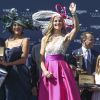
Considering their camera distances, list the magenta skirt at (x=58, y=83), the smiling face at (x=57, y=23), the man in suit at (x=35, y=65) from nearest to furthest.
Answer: the magenta skirt at (x=58, y=83) < the smiling face at (x=57, y=23) < the man in suit at (x=35, y=65)

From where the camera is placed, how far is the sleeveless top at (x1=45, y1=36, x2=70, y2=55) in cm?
511

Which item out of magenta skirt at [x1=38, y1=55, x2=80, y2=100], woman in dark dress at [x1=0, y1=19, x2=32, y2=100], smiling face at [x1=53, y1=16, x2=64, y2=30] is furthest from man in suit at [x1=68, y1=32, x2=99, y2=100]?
woman in dark dress at [x1=0, y1=19, x2=32, y2=100]

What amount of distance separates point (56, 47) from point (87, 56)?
611 millimetres

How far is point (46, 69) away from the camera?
507cm

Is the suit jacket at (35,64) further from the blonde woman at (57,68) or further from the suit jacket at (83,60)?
the suit jacket at (83,60)

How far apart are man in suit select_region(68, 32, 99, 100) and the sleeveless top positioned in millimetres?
391

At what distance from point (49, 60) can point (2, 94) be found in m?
0.67

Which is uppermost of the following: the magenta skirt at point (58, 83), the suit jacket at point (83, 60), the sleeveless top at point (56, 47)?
the sleeveless top at point (56, 47)

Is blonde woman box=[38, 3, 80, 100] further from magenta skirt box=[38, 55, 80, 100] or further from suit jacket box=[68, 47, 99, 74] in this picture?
suit jacket box=[68, 47, 99, 74]

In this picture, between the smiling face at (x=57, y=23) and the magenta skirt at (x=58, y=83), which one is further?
the smiling face at (x=57, y=23)

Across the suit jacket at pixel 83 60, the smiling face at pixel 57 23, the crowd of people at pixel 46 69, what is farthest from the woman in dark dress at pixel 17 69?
the suit jacket at pixel 83 60

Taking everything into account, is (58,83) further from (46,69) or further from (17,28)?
(17,28)

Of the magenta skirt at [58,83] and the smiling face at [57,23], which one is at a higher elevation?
the smiling face at [57,23]

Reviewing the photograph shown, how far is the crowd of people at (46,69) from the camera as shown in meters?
5.06
